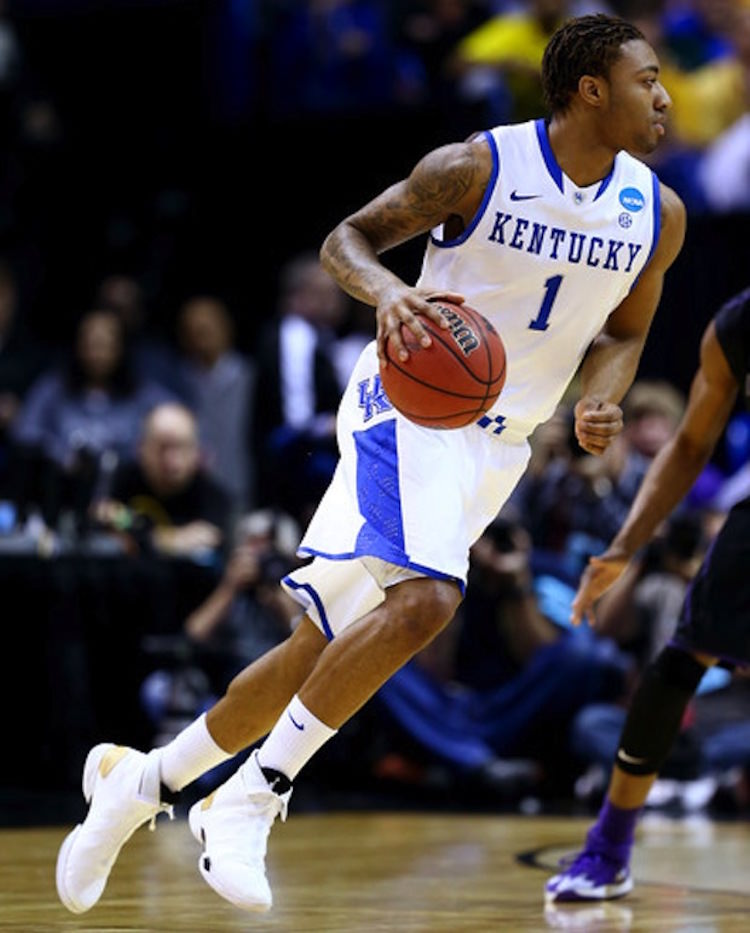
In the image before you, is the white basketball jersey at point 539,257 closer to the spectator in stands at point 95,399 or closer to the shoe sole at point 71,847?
the shoe sole at point 71,847

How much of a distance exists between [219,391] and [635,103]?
6875 mm

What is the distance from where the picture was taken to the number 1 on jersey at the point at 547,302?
4.93 meters

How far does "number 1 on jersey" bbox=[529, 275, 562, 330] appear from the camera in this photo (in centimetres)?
493

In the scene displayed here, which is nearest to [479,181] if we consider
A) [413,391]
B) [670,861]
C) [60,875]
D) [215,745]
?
[413,391]

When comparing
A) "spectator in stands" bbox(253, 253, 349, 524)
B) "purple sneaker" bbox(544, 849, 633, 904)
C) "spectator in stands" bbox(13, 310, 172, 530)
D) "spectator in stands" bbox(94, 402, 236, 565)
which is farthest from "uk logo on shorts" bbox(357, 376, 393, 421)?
"spectator in stands" bbox(13, 310, 172, 530)

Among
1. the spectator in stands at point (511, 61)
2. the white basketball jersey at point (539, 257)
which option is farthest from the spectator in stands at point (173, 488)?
the white basketball jersey at point (539, 257)

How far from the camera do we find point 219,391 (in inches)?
452

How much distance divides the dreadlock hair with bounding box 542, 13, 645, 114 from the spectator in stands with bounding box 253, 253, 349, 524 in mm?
4317

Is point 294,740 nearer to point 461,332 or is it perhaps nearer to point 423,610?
point 423,610

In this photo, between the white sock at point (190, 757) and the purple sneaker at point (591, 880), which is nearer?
the white sock at point (190, 757)

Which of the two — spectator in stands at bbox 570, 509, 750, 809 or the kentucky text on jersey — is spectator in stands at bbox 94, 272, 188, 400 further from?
the kentucky text on jersey

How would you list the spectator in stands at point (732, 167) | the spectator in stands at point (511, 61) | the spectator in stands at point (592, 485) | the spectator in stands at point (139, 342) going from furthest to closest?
1. the spectator in stands at point (139, 342)
2. the spectator in stands at point (511, 61)
3. the spectator in stands at point (732, 167)
4. the spectator in stands at point (592, 485)

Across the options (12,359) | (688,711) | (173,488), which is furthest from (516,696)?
(12,359)

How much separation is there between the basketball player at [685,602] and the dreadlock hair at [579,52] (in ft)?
3.04
